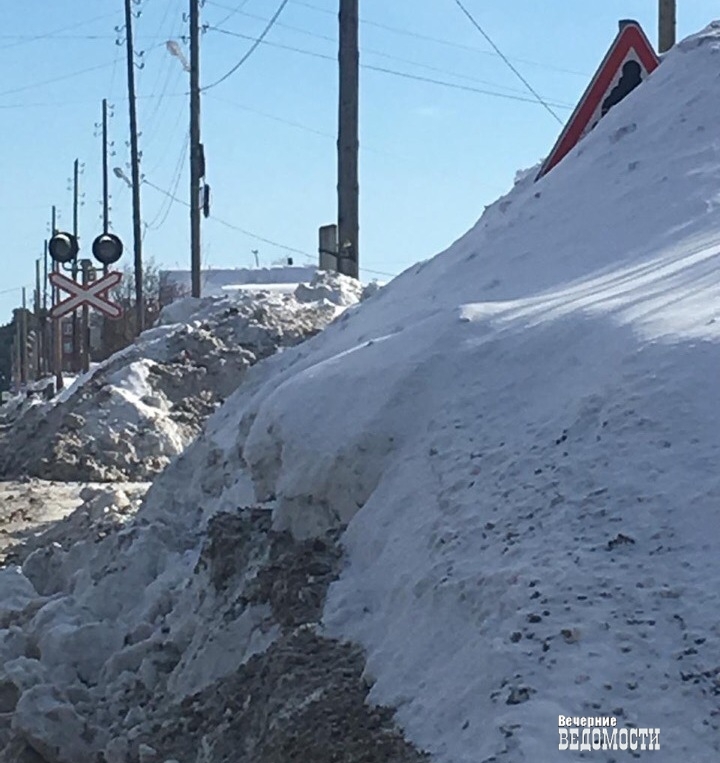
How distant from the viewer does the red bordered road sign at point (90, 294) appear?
19812 millimetres

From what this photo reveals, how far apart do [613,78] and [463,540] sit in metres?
4.23

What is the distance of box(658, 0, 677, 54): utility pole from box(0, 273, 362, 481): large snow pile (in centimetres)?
470

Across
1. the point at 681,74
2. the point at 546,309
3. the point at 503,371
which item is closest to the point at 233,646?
the point at 503,371

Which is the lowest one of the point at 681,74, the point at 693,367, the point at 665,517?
the point at 665,517

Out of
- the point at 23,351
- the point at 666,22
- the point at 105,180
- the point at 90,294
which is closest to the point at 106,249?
the point at 90,294

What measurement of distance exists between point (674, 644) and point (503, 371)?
1.67m

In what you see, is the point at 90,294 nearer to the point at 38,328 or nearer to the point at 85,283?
the point at 85,283

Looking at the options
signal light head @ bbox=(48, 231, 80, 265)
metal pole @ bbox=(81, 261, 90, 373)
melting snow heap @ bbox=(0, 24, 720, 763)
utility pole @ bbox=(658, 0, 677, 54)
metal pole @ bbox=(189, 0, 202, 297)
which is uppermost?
metal pole @ bbox=(189, 0, 202, 297)

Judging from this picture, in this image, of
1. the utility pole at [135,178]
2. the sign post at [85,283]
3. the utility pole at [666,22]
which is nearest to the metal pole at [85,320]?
the sign post at [85,283]

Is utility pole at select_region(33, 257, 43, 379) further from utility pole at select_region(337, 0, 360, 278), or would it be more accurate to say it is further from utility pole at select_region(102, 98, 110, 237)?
utility pole at select_region(337, 0, 360, 278)

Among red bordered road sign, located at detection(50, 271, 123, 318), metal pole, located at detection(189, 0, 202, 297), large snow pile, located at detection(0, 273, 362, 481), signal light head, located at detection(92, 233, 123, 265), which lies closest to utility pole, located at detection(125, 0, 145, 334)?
metal pole, located at detection(189, 0, 202, 297)

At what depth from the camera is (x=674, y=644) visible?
3.37 meters

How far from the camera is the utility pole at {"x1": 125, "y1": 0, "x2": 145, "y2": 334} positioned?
37312 millimetres

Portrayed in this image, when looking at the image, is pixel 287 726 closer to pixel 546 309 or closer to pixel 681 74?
pixel 546 309
